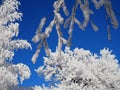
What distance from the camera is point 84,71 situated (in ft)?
107

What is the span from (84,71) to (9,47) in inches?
543

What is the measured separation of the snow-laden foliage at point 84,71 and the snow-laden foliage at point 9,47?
10.4 metres

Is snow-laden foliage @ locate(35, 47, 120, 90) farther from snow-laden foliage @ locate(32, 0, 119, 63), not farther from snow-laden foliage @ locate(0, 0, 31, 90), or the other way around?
snow-laden foliage @ locate(32, 0, 119, 63)

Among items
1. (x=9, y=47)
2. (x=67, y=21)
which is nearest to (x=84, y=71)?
(x=9, y=47)

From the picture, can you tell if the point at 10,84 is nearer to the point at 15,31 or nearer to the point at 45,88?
the point at 15,31

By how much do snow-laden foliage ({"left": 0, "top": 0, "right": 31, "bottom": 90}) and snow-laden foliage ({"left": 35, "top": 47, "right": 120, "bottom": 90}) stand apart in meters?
10.4

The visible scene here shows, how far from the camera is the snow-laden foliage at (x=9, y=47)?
1945 cm

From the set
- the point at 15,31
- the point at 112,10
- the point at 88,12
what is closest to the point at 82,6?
the point at 88,12

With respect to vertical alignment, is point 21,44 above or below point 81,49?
below

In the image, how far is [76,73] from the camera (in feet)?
109

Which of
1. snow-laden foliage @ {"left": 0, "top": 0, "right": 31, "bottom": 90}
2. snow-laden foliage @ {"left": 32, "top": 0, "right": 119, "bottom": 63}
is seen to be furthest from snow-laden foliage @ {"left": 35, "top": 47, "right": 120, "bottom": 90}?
snow-laden foliage @ {"left": 32, "top": 0, "right": 119, "bottom": 63}

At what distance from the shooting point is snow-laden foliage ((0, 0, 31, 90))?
63.8 ft

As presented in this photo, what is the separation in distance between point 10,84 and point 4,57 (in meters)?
1.81

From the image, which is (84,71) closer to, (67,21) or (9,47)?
(9,47)
